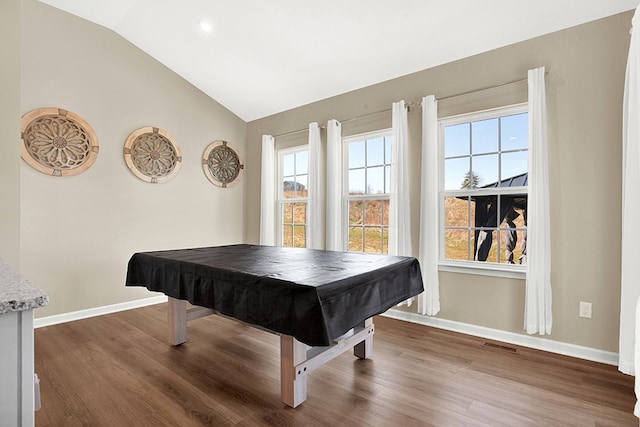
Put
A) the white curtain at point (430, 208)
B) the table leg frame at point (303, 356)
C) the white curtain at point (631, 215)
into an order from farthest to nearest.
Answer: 1. the white curtain at point (430, 208)
2. the white curtain at point (631, 215)
3. the table leg frame at point (303, 356)

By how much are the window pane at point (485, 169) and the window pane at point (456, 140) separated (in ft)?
0.44

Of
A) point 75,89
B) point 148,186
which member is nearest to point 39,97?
point 75,89

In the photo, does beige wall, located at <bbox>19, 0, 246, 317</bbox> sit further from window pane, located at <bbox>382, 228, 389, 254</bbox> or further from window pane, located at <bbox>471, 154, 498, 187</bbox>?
window pane, located at <bbox>471, 154, 498, 187</bbox>

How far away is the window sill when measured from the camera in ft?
9.17

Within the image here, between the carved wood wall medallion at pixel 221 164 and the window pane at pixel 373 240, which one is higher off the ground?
the carved wood wall medallion at pixel 221 164

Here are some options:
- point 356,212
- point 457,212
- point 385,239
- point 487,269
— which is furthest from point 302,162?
point 487,269

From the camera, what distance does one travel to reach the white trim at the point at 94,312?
10.5ft

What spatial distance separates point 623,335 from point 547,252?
0.67 m

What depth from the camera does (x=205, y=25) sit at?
3352 millimetres

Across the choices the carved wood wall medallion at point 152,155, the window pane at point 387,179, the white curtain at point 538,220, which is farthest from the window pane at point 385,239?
the carved wood wall medallion at point 152,155

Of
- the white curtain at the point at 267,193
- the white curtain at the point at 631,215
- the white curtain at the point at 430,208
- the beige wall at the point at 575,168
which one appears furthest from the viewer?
the white curtain at the point at 267,193

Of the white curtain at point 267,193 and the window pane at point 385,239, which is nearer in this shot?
the window pane at point 385,239

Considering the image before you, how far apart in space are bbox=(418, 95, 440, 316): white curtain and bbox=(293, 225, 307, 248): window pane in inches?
69.7

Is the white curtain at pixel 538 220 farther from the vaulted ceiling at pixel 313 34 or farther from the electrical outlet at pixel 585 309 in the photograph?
the vaulted ceiling at pixel 313 34
